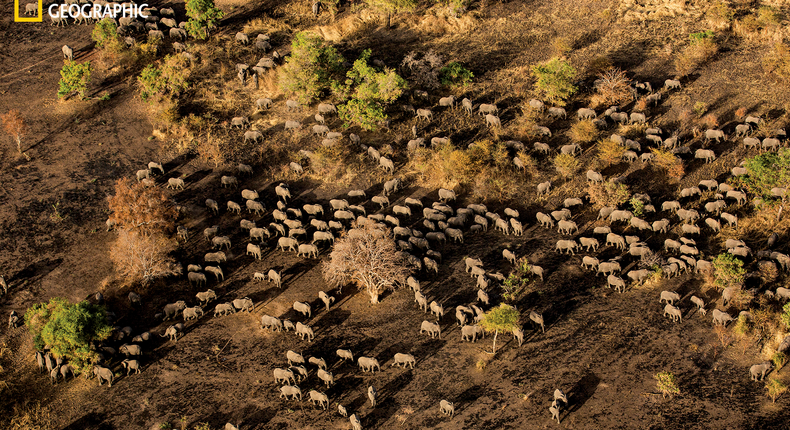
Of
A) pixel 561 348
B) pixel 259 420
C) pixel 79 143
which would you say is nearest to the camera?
pixel 259 420

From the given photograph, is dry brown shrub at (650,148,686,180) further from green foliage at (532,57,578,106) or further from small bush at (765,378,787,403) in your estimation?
small bush at (765,378,787,403)

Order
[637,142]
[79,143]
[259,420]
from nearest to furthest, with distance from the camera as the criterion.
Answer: [259,420]
[637,142]
[79,143]

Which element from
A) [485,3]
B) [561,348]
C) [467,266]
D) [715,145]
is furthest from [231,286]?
[485,3]

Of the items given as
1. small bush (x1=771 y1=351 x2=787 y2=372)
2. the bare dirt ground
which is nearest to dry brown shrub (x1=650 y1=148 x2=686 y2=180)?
the bare dirt ground

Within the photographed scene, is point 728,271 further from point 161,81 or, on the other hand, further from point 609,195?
point 161,81

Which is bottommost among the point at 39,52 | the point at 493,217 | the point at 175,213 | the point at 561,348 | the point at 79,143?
the point at 561,348

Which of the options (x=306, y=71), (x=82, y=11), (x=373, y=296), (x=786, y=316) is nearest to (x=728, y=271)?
(x=786, y=316)

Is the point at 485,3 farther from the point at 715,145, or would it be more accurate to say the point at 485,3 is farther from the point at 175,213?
the point at 175,213

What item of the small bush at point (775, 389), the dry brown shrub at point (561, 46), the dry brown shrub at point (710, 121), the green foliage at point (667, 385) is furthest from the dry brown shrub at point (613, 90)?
the small bush at point (775, 389)

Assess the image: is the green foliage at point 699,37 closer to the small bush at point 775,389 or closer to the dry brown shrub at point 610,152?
the dry brown shrub at point 610,152
